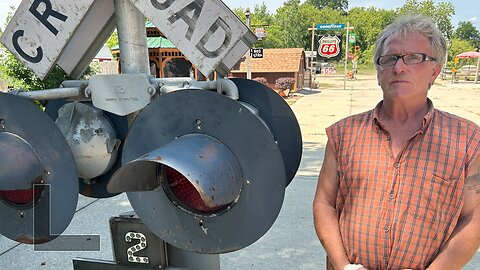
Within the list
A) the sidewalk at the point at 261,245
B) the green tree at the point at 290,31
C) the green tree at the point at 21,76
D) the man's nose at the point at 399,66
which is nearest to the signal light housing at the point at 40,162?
the man's nose at the point at 399,66

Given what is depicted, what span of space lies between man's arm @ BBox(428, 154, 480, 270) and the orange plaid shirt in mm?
A: 26

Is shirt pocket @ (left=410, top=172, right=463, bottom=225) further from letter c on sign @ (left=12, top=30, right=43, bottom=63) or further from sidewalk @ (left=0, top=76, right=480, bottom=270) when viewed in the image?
sidewalk @ (left=0, top=76, right=480, bottom=270)

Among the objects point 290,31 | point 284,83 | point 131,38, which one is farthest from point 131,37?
point 290,31

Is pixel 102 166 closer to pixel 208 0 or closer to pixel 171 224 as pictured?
pixel 171 224

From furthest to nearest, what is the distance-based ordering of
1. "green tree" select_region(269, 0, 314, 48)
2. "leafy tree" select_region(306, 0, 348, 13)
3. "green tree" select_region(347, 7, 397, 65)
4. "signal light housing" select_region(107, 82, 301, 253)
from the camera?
"leafy tree" select_region(306, 0, 348, 13), "green tree" select_region(347, 7, 397, 65), "green tree" select_region(269, 0, 314, 48), "signal light housing" select_region(107, 82, 301, 253)

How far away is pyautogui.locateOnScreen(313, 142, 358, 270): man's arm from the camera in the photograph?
1595 mm

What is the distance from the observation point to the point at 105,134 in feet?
5.26

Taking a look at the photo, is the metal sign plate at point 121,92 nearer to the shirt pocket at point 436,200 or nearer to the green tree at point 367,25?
the shirt pocket at point 436,200

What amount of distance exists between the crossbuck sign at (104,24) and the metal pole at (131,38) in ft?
0.32

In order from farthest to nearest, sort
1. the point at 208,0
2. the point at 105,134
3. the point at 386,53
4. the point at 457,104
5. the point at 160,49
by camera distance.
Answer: the point at 457,104
the point at 160,49
the point at 105,134
the point at 386,53
the point at 208,0

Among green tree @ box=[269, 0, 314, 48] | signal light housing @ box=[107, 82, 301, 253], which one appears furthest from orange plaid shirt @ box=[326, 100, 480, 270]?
green tree @ box=[269, 0, 314, 48]

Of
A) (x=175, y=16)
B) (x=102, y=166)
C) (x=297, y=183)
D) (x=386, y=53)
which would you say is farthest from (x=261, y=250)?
(x=175, y=16)

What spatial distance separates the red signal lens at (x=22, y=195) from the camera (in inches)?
51.4

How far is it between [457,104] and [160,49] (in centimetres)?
1128
